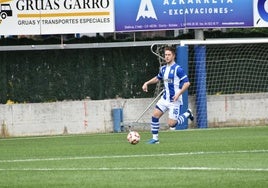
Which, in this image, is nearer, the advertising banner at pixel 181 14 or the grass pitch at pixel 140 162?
the grass pitch at pixel 140 162

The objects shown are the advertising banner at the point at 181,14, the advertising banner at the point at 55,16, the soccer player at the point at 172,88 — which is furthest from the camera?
the advertising banner at the point at 181,14

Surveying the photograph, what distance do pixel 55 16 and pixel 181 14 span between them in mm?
3674

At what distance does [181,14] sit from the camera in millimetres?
26625

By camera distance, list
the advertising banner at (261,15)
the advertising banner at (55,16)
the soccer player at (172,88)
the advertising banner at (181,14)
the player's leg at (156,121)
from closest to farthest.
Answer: the player's leg at (156,121)
the soccer player at (172,88)
the advertising banner at (55,16)
the advertising banner at (181,14)
the advertising banner at (261,15)

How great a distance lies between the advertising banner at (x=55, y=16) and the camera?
2591cm

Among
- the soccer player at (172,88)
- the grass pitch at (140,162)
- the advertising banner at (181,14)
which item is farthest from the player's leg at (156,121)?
the advertising banner at (181,14)

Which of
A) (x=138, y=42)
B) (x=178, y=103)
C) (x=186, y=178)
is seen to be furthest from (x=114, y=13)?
(x=186, y=178)

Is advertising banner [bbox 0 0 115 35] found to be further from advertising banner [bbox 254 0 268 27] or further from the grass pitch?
the grass pitch

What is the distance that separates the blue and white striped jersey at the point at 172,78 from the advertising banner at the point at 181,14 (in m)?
6.12

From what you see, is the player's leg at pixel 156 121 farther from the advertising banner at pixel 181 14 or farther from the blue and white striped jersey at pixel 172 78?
the advertising banner at pixel 181 14

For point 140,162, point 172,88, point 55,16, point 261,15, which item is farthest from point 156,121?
point 261,15

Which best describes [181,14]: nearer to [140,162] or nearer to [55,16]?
[55,16]

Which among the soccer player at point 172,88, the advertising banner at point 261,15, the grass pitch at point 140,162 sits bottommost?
the grass pitch at point 140,162

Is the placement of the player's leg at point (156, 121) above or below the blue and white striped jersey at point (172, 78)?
below
